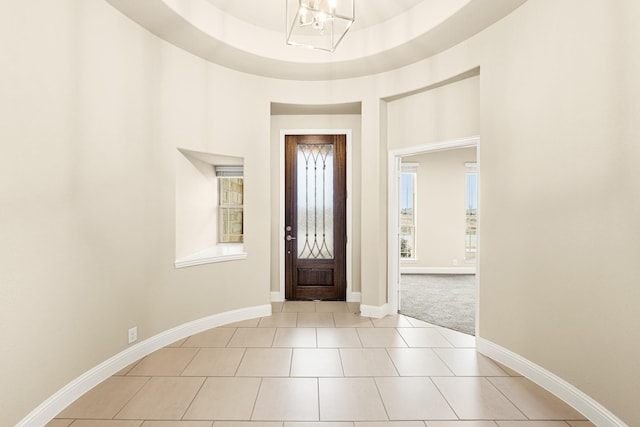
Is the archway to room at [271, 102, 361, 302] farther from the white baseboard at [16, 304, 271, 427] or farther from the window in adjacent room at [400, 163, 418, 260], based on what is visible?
the window in adjacent room at [400, 163, 418, 260]

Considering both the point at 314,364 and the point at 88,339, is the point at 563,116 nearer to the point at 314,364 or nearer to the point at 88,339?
the point at 314,364

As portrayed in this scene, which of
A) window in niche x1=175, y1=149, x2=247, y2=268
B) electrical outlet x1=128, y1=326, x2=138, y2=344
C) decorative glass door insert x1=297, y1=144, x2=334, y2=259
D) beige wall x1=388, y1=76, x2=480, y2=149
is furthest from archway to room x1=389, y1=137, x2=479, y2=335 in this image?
electrical outlet x1=128, y1=326, x2=138, y2=344

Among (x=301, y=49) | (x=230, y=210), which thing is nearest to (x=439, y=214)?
(x=230, y=210)

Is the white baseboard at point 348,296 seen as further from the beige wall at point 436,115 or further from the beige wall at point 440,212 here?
the beige wall at point 440,212

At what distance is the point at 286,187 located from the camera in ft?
15.1

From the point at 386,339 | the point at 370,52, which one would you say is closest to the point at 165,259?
the point at 386,339

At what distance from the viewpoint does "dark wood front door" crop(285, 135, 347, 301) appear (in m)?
4.60

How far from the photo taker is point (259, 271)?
155 inches

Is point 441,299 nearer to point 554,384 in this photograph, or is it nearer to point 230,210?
point 554,384

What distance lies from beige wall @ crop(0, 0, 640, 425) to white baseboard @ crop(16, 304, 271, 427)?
0.22ft

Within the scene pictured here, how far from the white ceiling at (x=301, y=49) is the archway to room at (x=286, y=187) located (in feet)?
2.27

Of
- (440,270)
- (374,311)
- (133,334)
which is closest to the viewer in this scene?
(133,334)

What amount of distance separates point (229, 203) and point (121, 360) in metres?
2.24

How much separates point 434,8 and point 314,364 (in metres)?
3.35
